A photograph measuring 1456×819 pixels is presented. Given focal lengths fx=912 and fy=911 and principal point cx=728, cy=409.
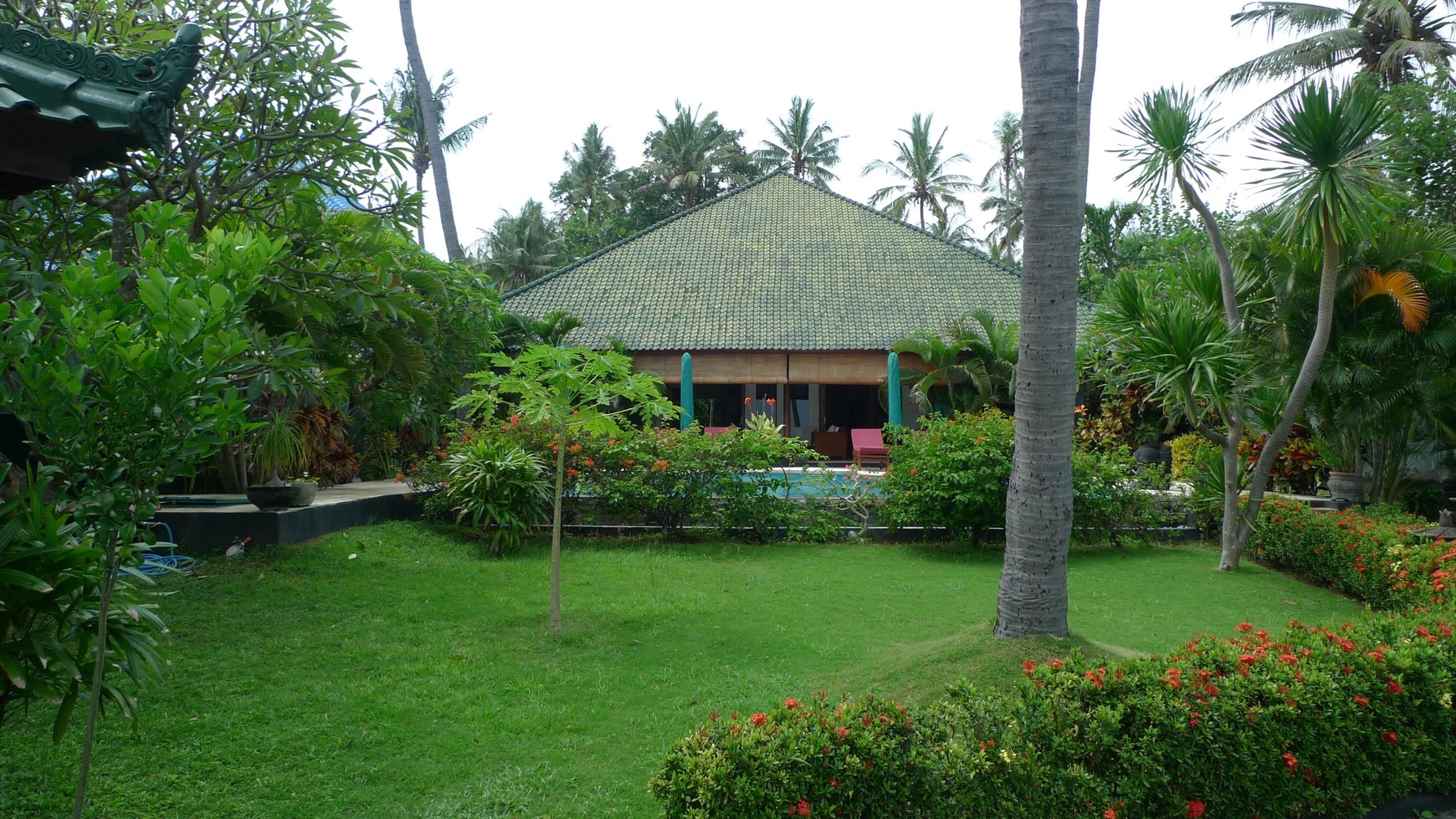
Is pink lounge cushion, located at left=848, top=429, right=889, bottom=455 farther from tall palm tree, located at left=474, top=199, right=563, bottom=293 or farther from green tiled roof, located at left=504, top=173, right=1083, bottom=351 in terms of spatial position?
tall palm tree, located at left=474, top=199, right=563, bottom=293

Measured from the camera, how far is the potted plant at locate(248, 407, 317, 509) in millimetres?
9352

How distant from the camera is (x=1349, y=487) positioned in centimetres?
1170

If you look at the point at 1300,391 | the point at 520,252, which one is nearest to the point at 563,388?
the point at 1300,391

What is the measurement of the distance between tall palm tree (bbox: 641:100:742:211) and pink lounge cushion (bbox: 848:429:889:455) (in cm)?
1956

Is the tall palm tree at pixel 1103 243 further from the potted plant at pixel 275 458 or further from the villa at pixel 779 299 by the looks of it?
the potted plant at pixel 275 458

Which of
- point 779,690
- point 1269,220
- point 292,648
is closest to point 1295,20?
point 1269,220

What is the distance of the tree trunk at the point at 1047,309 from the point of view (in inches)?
190

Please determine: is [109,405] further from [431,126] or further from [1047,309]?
[431,126]

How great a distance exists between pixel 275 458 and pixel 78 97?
25.1 ft

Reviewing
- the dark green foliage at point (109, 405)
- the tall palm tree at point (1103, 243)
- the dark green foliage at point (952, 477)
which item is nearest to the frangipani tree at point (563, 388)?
the dark green foliage at point (109, 405)

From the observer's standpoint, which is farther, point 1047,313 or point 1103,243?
point 1103,243

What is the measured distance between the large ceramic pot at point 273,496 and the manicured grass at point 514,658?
56 cm

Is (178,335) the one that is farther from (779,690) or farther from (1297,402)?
(1297,402)

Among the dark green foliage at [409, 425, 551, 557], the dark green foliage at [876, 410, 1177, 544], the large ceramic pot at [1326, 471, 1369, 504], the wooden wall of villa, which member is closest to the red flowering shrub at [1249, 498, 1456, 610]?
the dark green foliage at [876, 410, 1177, 544]
